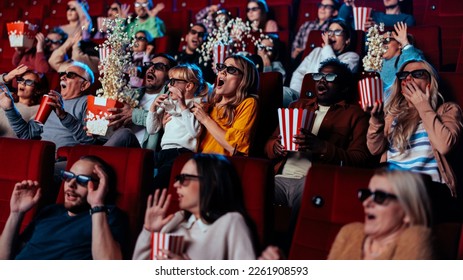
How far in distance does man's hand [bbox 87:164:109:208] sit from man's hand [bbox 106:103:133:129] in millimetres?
337

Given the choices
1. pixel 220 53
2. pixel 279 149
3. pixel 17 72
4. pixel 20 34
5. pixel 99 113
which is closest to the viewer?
pixel 279 149

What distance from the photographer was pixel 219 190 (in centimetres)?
111

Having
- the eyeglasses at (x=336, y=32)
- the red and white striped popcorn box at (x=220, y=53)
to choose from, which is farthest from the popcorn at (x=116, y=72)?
the eyeglasses at (x=336, y=32)

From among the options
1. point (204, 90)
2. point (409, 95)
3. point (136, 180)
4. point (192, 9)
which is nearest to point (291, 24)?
point (192, 9)

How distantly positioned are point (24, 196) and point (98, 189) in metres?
0.17

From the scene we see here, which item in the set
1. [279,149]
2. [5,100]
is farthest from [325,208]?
[5,100]

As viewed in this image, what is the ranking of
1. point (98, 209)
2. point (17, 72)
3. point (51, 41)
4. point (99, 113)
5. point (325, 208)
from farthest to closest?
point (51, 41)
point (17, 72)
point (99, 113)
point (98, 209)
point (325, 208)

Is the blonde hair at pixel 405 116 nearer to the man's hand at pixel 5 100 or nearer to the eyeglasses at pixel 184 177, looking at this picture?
the eyeglasses at pixel 184 177

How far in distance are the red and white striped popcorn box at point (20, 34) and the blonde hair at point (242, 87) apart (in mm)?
1166

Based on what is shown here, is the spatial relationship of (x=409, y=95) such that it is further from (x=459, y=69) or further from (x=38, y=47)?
(x=38, y=47)

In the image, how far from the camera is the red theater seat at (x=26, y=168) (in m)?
1.31

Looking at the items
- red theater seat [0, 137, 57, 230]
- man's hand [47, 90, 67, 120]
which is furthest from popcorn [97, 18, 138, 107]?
red theater seat [0, 137, 57, 230]

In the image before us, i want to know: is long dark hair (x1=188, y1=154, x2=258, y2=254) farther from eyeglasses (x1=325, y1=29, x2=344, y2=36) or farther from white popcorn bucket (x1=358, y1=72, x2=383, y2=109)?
eyeglasses (x1=325, y1=29, x2=344, y2=36)

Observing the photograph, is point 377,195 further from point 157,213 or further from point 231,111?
point 231,111
